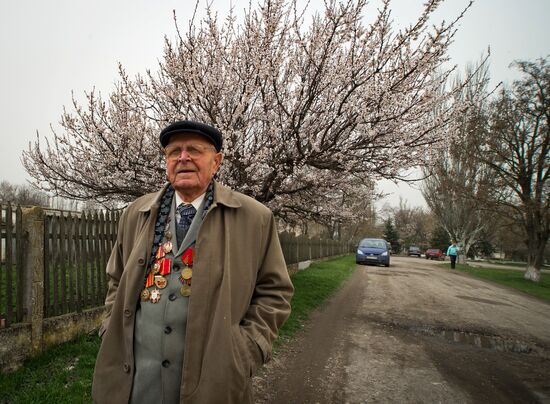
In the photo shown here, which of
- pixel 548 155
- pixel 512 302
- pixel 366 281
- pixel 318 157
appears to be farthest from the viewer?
pixel 548 155

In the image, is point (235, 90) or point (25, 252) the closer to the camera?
point (25, 252)

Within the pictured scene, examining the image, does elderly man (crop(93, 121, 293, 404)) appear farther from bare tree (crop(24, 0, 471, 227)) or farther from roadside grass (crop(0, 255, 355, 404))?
bare tree (crop(24, 0, 471, 227))

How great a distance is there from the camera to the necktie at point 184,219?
1.91 metres

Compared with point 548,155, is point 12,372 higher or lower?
lower

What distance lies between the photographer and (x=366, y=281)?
13.1 m

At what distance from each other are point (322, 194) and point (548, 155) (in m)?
13.3

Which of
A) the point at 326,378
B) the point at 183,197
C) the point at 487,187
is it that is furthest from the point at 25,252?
the point at 487,187


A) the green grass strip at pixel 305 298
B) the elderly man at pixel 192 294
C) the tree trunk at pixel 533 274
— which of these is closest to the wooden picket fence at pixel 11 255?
the elderly man at pixel 192 294

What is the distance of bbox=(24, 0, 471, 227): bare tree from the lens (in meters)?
5.73

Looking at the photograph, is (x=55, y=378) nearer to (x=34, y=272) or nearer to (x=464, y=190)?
(x=34, y=272)

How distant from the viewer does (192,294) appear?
1.62 meters

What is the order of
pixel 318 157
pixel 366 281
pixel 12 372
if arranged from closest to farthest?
pixel 12 372 → pixel 318 157 → pixel 366 281

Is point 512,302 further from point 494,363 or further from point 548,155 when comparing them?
point 548,155

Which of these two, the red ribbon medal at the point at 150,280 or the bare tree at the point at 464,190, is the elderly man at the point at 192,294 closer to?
the red ribbon medal at the point at 150,280
